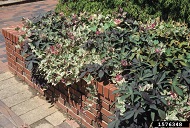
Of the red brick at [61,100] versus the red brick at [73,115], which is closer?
the red brick at [73,115]

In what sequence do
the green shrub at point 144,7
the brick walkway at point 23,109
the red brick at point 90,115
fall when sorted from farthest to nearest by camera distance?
the green shrub at point 144,7
the brick walkway at point 23,109
the red brick at point 90,115

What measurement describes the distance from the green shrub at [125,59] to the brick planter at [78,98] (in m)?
0.16

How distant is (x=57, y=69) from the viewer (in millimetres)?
3266

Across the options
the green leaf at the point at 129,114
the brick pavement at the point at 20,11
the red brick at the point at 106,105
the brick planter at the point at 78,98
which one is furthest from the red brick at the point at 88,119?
the brick pavement at the point at 20,11

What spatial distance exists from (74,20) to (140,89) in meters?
1.83

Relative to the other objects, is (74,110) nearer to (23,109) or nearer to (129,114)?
(23,109)

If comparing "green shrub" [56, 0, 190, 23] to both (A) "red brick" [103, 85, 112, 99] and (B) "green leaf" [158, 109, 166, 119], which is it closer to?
(A) "red brick" [103, 85, 112, 99]

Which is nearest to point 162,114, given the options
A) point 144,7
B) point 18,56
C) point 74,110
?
point 74,110

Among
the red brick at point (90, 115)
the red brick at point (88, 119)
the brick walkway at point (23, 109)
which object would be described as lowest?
the brick walkway at point (23, 109)

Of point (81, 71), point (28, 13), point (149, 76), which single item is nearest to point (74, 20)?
point (81, 71)

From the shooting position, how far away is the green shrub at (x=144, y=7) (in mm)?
4109

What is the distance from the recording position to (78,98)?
335 centimetres

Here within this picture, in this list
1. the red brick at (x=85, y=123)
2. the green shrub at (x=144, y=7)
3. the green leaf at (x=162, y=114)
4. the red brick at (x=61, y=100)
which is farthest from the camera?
the green shrub at (x=144, y=7)

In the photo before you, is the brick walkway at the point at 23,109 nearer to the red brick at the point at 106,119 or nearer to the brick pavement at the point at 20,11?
the red brick at the point at 106,119
